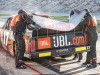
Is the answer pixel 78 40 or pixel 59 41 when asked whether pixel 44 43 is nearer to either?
pixel 59 41

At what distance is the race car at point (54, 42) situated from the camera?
7793 mm

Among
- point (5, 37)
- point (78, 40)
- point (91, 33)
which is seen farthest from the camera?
point (5, 37)

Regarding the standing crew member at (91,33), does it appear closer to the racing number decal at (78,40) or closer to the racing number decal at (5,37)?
the racing number decal at (78,40)

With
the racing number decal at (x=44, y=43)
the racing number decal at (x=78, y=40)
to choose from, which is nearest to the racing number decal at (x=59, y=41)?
the racing number decal at (x=44, y=43)

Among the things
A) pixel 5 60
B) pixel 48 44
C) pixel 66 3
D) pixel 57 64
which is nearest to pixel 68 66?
pixel 57 64

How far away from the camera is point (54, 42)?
7996mm

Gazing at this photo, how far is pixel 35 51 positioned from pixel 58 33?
88cm

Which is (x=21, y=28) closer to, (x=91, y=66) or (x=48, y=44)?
(x=48, y=44)

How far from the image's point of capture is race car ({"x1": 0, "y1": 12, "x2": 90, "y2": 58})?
7.79 metres

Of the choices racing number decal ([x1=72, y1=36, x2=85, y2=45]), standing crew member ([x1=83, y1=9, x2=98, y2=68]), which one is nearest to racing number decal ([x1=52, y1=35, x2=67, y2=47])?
racing number decal ([x1=72, y1=36, x2=85, y2=45])

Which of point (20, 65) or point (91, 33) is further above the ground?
point (91, 33)

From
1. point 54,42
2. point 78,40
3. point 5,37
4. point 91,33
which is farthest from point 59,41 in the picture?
point 5,37

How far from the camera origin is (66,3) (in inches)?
1815

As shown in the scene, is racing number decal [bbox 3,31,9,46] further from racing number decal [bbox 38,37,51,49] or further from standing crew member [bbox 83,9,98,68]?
standing crew member [bbox 83,9,98,68]
